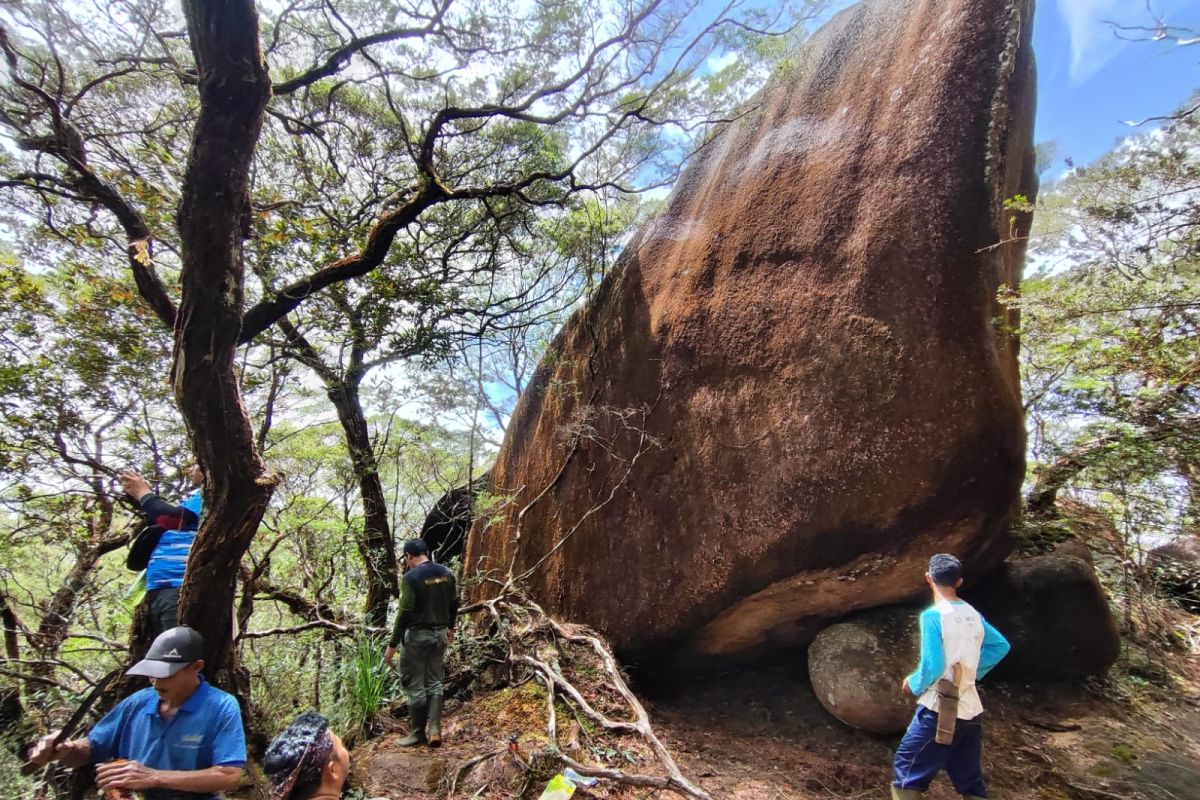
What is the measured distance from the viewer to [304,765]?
1958 millimetres

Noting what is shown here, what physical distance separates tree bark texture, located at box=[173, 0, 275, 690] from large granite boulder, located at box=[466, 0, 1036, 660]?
3.33 meters

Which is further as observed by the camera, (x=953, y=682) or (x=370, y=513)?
(x=370, y=513)

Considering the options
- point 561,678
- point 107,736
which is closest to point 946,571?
point 561,678

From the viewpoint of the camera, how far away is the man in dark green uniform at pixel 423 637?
15.5ft

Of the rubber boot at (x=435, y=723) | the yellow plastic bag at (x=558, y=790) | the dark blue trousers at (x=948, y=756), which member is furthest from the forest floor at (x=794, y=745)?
the dark blue trousers at (x=948, y=756)

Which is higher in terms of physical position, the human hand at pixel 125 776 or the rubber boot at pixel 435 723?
the human hand at pixel 125 776

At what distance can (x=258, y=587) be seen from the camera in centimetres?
656

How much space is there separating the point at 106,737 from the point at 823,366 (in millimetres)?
5162

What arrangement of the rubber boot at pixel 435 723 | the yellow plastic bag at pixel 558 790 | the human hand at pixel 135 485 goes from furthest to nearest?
the rubber boot at pixel 435 723 → the human hand at pixel 135 485 → the yellow plastic bag at pixel 558 790

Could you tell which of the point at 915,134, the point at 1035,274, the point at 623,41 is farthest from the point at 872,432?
the point at 623,41

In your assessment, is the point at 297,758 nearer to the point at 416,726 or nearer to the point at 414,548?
the point at 416,726

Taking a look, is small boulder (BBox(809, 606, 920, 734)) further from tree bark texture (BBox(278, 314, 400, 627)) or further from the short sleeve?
tree bark texture (BBox(278, 314, 400, 627))

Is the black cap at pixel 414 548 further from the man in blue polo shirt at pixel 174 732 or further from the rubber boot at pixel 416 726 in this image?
the man in blue polo shirt at pixel 174 732

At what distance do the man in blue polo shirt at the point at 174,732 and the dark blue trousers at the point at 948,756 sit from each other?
3.78 metres
